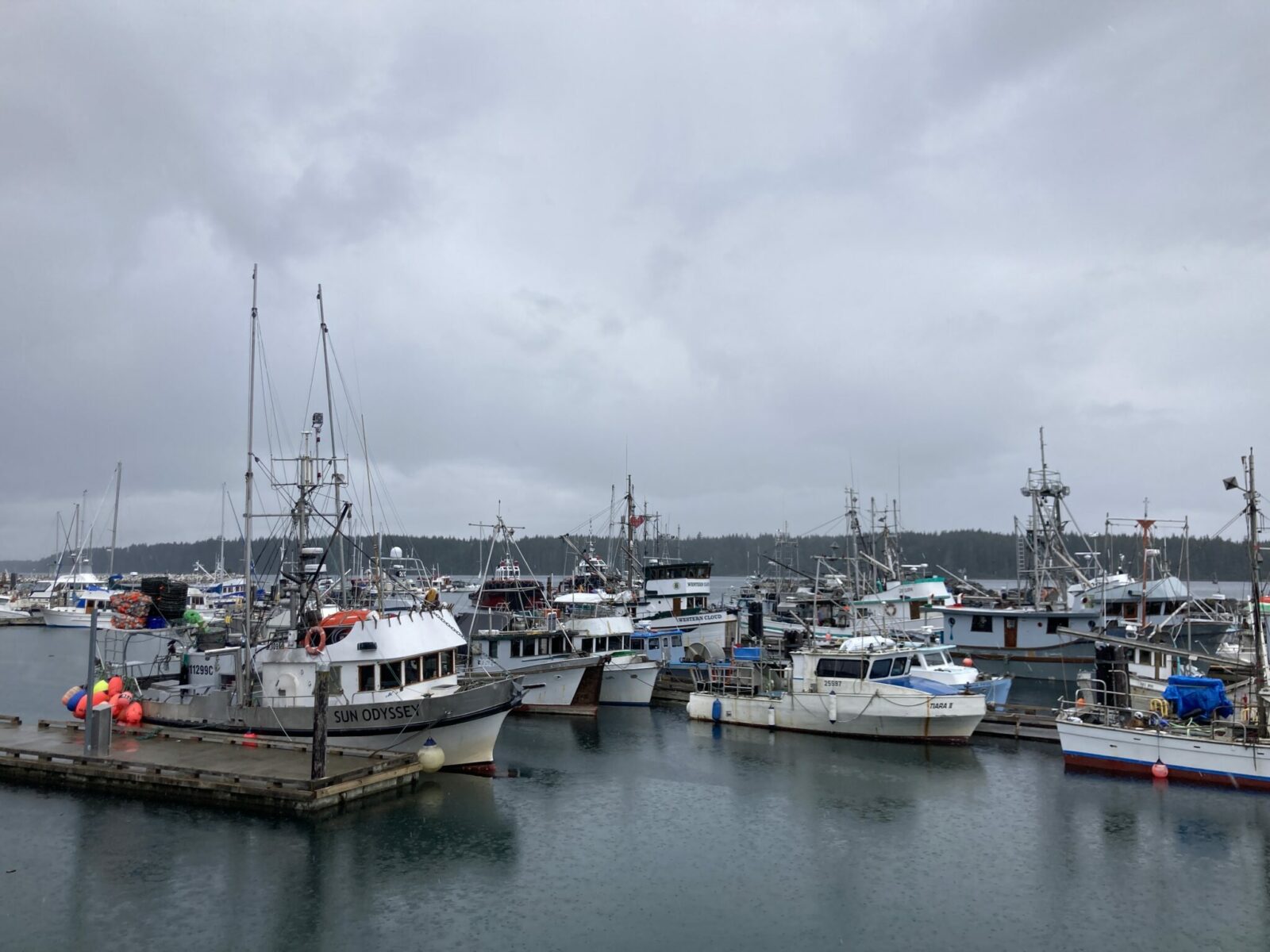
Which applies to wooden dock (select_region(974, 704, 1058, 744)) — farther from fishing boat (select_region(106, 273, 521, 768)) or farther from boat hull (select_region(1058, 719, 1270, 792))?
fishing boat (select_region(106, 273, 521, 768))

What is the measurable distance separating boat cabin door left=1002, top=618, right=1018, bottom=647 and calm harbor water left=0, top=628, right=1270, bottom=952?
63.4ft

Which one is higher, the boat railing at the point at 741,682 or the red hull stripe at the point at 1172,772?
the boat railing at the point at 741,682

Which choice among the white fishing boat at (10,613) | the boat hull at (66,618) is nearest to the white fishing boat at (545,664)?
the boat hull at (66,618)

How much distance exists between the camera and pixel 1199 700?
25562mm

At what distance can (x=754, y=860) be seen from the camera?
1906 cm

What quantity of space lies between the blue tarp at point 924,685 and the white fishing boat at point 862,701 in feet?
0.09

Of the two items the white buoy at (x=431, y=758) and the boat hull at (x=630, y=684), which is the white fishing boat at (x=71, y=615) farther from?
the white buoy at (x=431, y=758)

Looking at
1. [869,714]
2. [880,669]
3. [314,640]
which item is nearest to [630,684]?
[869,714]

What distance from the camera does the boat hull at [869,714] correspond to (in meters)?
30.4

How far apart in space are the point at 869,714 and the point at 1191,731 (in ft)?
32.7

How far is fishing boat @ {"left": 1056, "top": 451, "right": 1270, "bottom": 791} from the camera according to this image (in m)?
23.8

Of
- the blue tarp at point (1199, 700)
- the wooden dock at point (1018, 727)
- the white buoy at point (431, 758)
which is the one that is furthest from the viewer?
the wooden dock at point (1018, 727)

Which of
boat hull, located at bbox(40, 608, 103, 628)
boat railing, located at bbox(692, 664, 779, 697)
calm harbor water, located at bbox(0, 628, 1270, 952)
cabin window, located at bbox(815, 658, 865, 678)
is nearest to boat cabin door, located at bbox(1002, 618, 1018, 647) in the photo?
boat railing, located at bbox(692, 664, 779, 697)

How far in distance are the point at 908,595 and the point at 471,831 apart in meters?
36.0
